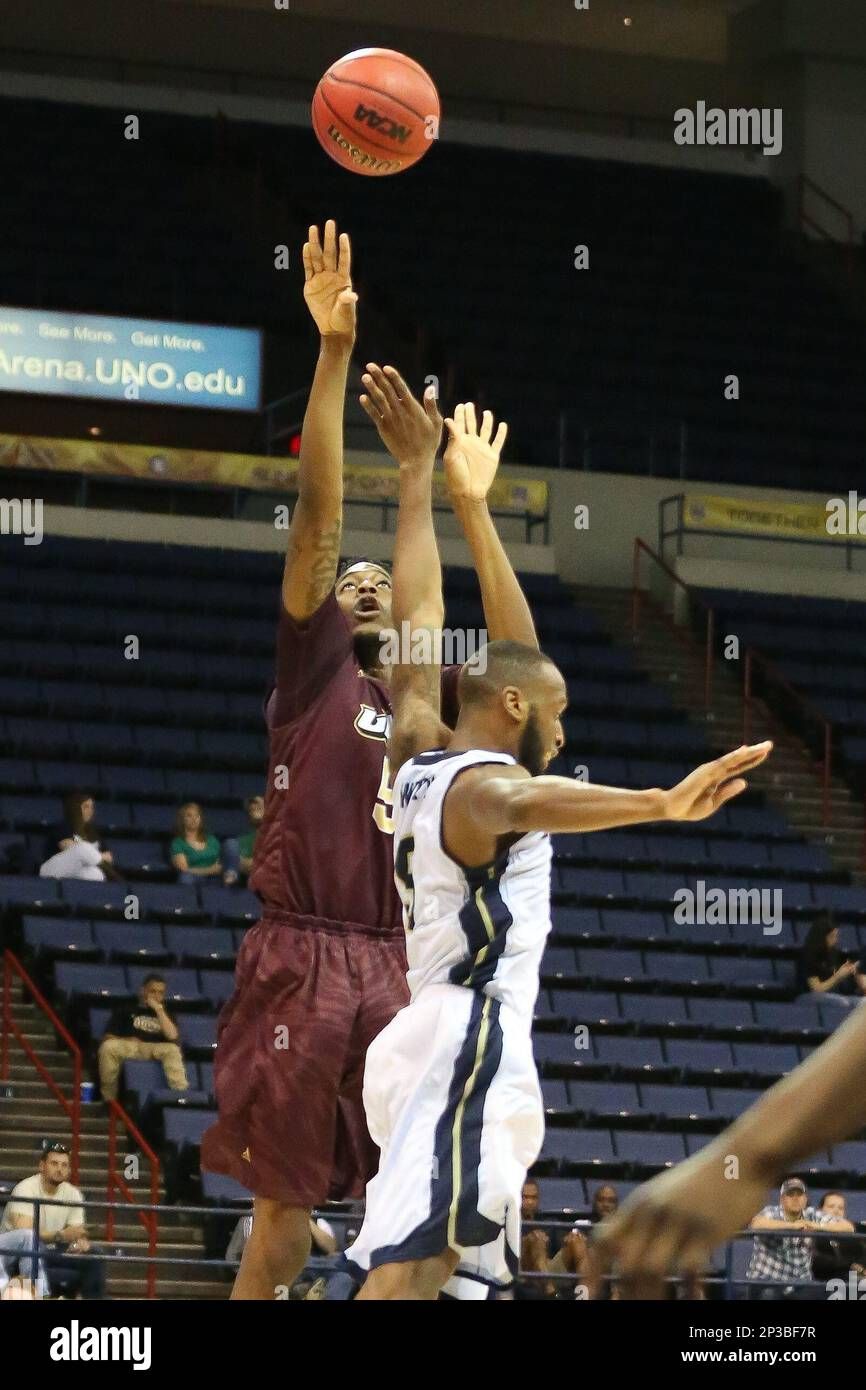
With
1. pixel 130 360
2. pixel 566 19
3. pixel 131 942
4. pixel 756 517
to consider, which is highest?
pixel 566 19

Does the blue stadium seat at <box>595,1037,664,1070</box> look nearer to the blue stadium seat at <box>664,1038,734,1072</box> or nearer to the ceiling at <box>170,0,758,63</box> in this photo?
the blue stadium seat at <box>664,1038,734,1072</box>

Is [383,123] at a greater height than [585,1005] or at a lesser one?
greater

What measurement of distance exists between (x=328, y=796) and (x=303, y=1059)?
0.59 m

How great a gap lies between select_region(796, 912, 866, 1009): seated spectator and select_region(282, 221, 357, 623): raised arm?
8918 millimetres

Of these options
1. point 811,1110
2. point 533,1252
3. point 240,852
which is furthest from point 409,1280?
point 240,852

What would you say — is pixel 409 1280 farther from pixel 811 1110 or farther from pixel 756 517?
pixel 756 517

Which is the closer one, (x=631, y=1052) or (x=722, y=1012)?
(x=631, y=1052)

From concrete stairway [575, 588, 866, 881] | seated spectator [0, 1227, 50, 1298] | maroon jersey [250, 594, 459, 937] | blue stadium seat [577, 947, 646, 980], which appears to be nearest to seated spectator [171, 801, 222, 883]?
blue stadium seat [577, 947, 646, 980]

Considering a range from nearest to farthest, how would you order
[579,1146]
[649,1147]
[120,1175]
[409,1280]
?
[409,1280], [120,1175], [579,1146], [649,1147]

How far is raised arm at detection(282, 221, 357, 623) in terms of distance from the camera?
5125 mm

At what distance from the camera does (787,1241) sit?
402 inches

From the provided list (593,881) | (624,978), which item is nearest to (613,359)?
(593,881)
